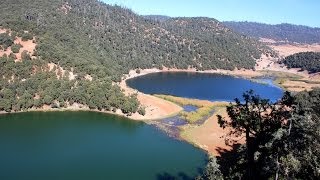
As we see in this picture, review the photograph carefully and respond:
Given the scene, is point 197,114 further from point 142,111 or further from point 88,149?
point 88,149

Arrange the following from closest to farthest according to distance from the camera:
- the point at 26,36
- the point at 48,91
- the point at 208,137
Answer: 1. the point at 208,137
2. the point at 48,91
3. the point at 26,36

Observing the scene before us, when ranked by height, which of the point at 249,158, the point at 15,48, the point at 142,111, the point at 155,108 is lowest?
the point at 142,111

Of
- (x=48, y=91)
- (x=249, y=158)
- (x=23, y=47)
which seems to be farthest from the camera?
(x=23, y=47)

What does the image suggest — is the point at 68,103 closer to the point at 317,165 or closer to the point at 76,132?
the point at 76,132

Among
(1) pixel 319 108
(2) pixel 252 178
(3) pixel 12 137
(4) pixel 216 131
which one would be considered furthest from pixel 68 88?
(1) pixel 319 108

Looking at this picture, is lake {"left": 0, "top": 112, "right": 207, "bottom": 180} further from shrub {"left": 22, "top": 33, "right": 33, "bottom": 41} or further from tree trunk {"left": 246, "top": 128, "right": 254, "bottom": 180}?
shrub {"left": 22, "top": 33, "right": 33, "bottom": 41}

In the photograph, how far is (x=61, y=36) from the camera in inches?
6895

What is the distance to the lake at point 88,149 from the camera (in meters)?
79.6

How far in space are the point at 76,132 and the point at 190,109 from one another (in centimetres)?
4695

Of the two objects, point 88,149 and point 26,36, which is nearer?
point 88,149

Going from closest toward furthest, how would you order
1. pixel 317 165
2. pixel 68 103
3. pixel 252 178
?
pixel 317 165, pixel 252 178, pixel 68 103

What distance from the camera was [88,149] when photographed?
9494 cm

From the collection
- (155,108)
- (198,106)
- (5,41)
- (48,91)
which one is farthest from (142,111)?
(5,41)

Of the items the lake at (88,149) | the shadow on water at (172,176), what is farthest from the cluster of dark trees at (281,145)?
the lake at (88,149)
